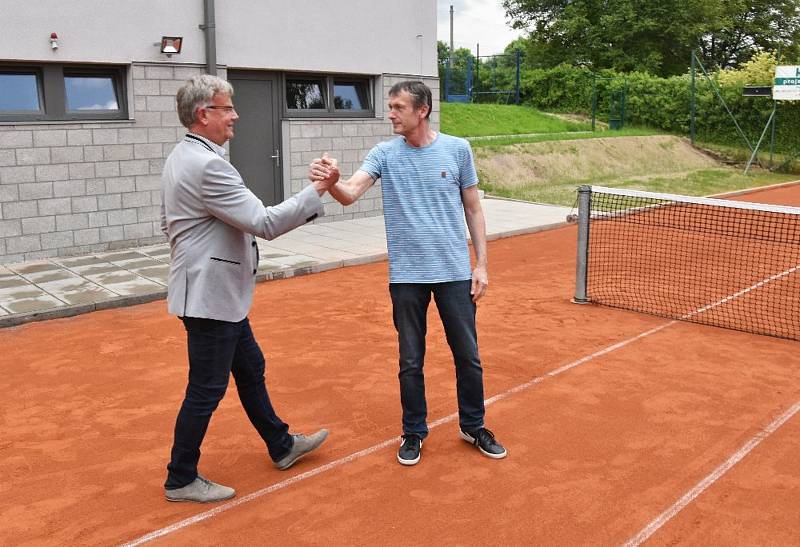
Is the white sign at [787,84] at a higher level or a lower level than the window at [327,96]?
higher

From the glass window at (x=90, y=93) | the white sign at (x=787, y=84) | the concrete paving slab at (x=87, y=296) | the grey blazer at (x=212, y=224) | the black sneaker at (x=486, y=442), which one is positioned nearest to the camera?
the grey blazer at (x=212, y=224)

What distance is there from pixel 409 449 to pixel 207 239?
1.83 m

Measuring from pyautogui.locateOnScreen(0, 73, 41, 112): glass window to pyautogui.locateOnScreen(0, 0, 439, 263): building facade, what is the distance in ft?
0.05

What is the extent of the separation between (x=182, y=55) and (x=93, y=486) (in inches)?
360

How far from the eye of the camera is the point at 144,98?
11898 millimetres

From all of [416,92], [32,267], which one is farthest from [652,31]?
[416,92]

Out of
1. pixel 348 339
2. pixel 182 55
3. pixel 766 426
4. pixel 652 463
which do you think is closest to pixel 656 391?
pixel 766 426

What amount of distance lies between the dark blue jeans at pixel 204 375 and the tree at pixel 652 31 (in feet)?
143

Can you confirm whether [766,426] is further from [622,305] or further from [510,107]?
[510,107]

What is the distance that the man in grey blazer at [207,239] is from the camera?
387 centimetres

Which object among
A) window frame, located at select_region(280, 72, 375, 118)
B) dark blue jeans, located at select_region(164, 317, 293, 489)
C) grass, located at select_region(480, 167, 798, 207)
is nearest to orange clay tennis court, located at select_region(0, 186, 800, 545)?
dark blue jeans, located at select_region(164, 317, 293, 489)

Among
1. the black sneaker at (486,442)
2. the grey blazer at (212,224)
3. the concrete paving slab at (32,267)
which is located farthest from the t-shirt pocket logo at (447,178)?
the concrete paving slab at (32,267)

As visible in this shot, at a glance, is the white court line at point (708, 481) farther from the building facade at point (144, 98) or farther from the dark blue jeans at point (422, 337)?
the building facade at point (144, 98)

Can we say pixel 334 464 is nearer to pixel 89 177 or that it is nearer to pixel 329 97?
pixel 89 177
